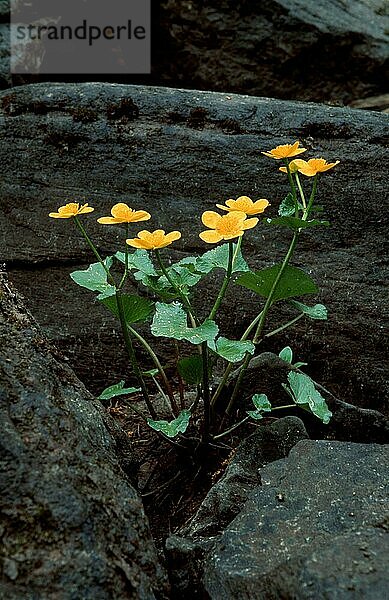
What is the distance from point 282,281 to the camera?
1.65 m

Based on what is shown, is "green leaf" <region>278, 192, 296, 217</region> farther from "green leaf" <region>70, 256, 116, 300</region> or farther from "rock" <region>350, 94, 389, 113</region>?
"rock" <region>350, 94, 389, 113</region>

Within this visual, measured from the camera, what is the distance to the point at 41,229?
99.6 inches

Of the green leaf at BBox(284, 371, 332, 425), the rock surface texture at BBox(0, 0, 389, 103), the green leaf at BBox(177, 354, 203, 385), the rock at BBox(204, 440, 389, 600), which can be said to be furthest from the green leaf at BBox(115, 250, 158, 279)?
the rock surface texture at BBox(0, 0, 389, 103)

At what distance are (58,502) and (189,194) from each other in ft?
5.29

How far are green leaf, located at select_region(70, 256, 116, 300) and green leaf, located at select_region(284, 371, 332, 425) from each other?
1.67 feet

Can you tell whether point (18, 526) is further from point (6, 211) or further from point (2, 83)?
point (2, 83)

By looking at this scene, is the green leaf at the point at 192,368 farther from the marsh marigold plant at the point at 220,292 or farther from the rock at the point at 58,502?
the rock at the point at 58,502

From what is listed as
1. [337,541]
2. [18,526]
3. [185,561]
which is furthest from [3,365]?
[337,541]

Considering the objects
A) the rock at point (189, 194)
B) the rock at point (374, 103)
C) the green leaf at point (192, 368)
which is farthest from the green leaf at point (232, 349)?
the rock at point (374, 103)

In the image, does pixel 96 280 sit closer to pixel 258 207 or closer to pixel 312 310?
pixel 258 207

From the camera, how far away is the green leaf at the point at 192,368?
1639 mm

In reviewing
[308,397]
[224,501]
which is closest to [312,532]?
[224,501]

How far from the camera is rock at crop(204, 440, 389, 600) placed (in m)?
1.06

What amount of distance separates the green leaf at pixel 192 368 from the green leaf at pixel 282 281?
0.22 m
